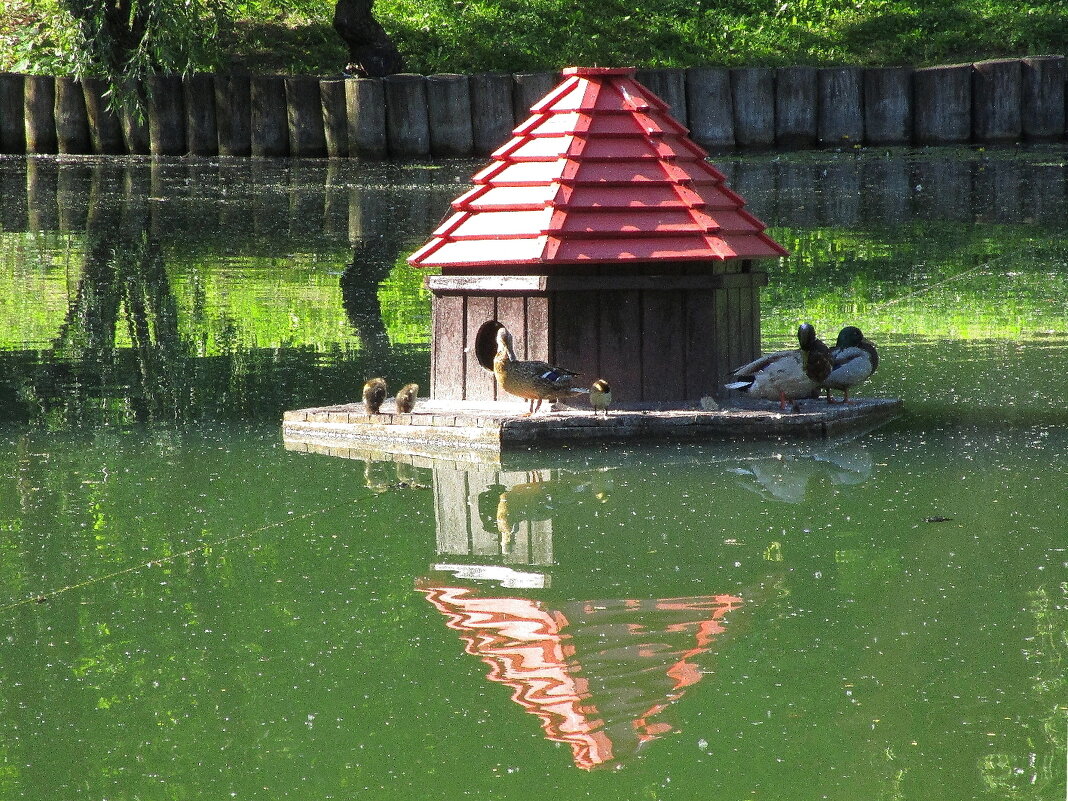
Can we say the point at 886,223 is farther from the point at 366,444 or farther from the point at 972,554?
the point at 972,554

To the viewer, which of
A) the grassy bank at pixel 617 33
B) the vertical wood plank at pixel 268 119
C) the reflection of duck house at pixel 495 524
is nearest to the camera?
the reflection of duck house at pixel 495 524

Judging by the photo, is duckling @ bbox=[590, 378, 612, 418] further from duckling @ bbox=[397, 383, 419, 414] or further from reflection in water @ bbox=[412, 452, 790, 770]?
reflection in water @ bbox=[412, 452, 790, 770]

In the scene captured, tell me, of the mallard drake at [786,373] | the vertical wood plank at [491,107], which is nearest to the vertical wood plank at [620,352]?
the mallard drake at [786,373]

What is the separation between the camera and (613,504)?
7.45m

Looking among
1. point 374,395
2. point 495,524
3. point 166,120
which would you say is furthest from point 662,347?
point 166,120

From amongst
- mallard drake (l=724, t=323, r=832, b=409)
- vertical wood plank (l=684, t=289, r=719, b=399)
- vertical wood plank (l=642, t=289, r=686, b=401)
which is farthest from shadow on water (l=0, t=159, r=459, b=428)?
mallard drake (l=724, t=323, r=832, b=409)

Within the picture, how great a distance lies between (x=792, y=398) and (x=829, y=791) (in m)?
4.94

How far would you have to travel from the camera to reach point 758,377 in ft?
29.4

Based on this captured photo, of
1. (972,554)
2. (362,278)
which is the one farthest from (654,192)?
(362,278)

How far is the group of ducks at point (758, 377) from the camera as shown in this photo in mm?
8742

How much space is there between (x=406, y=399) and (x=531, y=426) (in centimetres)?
81

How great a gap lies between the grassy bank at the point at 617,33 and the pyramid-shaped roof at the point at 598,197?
50.2 ft

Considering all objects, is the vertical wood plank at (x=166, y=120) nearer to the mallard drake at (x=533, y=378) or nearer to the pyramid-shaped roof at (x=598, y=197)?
the pyramid-shaped roof at (x=598, y=197)

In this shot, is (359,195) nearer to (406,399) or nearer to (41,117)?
(41,117)
